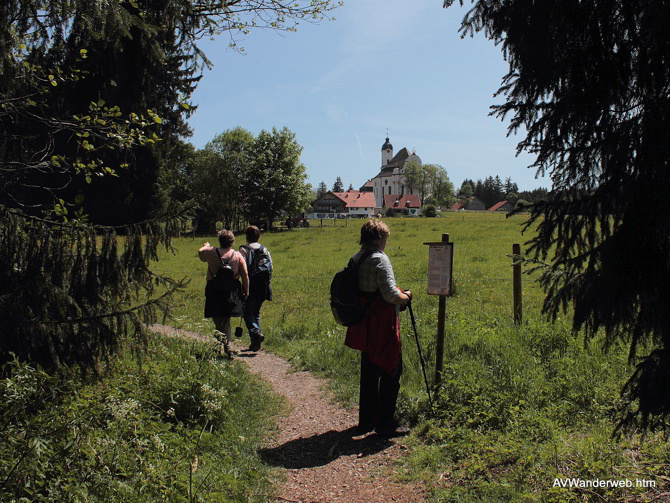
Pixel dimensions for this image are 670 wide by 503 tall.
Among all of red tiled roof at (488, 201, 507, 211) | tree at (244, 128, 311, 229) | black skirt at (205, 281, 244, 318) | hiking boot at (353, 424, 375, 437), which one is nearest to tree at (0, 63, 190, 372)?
hiking boot at (353, 424, 375, 437)

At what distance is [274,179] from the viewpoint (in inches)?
2234

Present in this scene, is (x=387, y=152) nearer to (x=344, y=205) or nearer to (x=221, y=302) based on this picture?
(x=344, y=205)

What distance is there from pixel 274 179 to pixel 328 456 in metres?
52.9

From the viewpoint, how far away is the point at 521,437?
4.71 m

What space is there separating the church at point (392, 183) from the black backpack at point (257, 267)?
127814 millimetres

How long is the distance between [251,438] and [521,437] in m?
2.50

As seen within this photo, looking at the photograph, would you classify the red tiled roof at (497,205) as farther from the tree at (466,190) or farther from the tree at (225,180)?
the tree at (225,180)

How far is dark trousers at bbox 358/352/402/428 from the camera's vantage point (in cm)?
542

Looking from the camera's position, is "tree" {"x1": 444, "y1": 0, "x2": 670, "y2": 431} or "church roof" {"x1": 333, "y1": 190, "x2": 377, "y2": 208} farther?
"church roof" {"x1": 333, "y1": 190, "x2": 377, "y2": 208}

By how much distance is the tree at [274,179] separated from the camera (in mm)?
56938

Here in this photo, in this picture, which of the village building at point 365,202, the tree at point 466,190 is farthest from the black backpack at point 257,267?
the tree at point 466,190

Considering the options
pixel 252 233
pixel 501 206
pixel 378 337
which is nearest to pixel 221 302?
pixel 252 233

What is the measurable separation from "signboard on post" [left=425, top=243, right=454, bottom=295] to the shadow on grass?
1799 mm

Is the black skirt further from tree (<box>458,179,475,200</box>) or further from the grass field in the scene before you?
tree (<box>458,179,475,200</box>)
